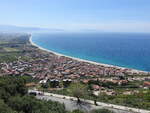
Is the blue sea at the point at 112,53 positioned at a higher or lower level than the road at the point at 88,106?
lower

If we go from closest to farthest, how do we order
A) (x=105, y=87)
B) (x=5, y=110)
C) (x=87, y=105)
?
(x=5, y=110) → (x=87, y=105) → (x=105, y=87)

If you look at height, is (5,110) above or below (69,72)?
above

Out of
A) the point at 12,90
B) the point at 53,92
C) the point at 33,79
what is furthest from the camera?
the point at 33,79

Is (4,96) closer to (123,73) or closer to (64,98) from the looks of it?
(64,98)

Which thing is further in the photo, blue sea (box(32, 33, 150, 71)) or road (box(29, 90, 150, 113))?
blue sea (box(32, 33, 150, 71))

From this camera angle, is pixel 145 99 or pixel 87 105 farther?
pixel 145 99

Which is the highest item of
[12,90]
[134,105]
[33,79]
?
[12,90]

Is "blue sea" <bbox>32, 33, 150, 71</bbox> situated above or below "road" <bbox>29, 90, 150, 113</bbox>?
below

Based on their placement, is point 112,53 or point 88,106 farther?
point 112,53

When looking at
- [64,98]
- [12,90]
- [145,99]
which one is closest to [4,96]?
[12,90]

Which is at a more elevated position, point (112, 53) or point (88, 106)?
point (88, 106)

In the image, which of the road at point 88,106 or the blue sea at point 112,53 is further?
the blue sea at point 112,53
